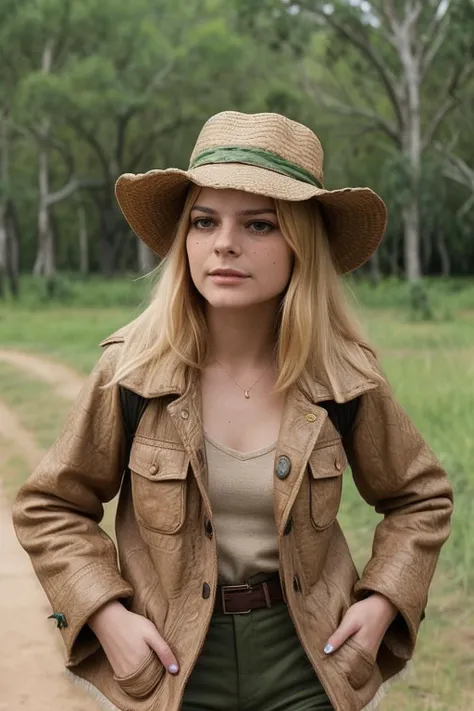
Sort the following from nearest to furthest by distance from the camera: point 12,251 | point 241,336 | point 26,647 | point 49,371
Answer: point 241,336
point 26,647
point 49,371
point 12,251

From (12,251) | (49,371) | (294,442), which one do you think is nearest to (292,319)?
(294,442)

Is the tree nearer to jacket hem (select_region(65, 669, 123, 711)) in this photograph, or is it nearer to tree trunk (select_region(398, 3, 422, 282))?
tree trunk (select_region(398, 3, 422, 282))

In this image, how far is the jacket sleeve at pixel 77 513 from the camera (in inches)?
75.4

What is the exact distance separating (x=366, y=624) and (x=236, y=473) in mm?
410

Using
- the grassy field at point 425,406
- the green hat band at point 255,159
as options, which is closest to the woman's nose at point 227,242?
the green hat band at point 255,159

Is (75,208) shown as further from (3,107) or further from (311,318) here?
(311,318)

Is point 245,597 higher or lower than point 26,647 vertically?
higher

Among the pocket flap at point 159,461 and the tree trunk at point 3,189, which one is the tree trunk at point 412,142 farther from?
the pocket flap at point 159,461

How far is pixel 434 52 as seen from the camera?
20.3m

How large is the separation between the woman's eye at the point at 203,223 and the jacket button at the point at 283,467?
0.48 metres

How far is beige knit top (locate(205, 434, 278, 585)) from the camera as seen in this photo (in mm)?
1896

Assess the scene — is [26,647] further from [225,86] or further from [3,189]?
[225,86]

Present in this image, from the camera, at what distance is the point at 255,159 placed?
6.29 ft

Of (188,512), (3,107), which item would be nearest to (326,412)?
→ (188,512)
